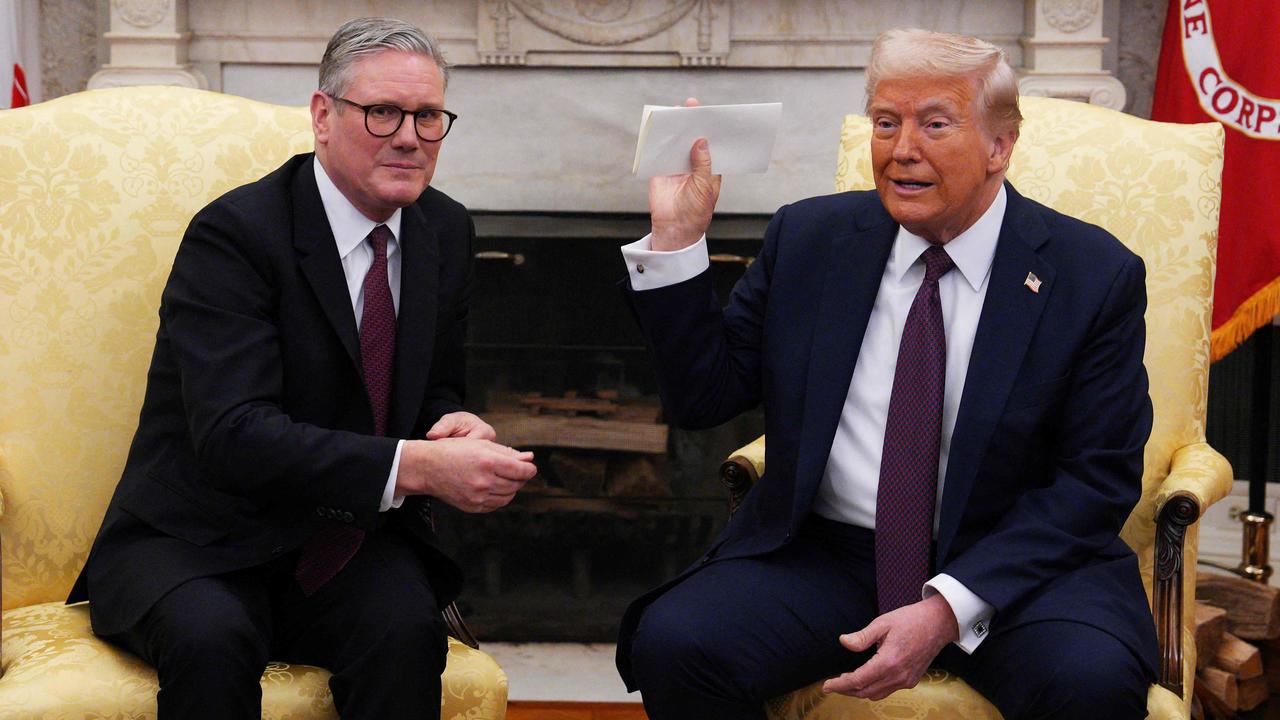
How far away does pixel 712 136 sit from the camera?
172cm

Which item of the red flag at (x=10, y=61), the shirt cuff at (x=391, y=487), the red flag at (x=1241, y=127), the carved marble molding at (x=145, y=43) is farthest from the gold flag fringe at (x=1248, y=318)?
the red flag at (x=10, y=61)

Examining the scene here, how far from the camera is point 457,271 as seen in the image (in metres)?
1.90

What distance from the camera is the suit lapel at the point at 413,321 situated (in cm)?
176

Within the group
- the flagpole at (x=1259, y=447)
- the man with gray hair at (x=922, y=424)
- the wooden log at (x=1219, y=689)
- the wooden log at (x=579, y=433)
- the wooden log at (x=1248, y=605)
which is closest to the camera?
the man with gray hair at (x=922, y=424)

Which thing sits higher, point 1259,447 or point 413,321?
point 413,321

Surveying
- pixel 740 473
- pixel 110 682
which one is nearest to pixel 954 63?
pixel 740 473

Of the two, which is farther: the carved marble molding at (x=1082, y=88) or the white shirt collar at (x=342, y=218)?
the carved marble molding at (x=1082, y=88)

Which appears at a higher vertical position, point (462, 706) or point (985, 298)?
point (985, 298)

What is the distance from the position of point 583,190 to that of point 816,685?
73.0 inches

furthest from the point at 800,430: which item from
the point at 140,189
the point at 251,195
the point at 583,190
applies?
the point at 583,190

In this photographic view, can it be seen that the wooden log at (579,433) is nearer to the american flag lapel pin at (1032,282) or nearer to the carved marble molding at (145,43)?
the carved marble molding at (145,43)

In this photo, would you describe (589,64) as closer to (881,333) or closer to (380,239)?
(380,239)

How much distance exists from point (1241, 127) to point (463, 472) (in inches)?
81.8

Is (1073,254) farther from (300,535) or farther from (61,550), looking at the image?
(61,550)
